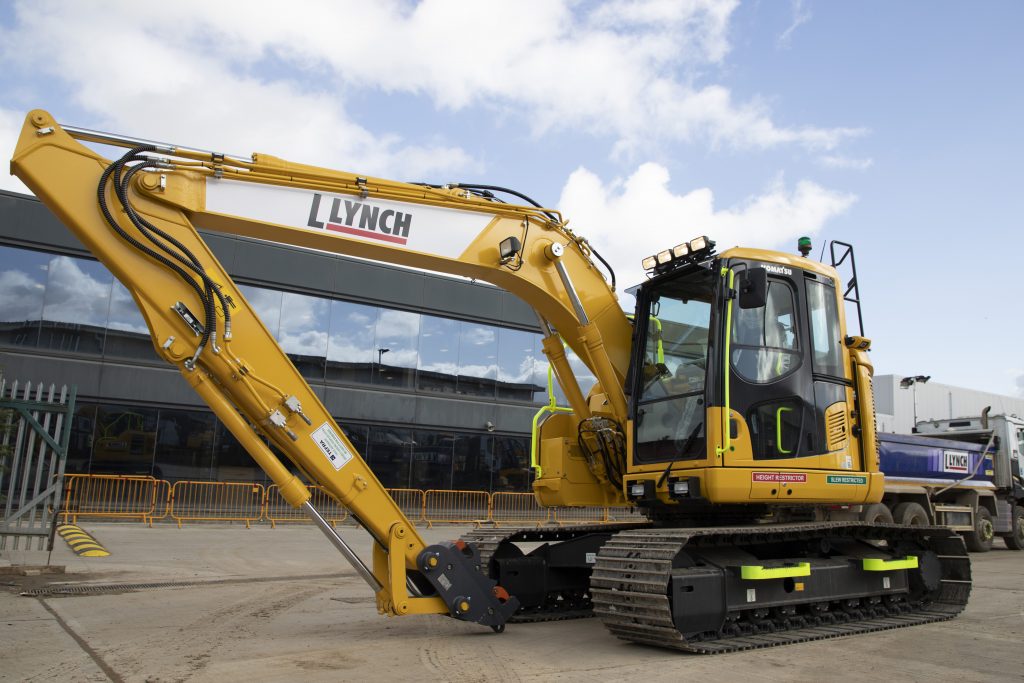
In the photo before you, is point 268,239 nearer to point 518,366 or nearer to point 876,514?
point 876,514

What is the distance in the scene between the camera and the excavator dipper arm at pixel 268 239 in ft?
19.2

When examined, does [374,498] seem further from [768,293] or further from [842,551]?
[842,551]

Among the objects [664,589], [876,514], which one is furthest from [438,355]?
[664,589]

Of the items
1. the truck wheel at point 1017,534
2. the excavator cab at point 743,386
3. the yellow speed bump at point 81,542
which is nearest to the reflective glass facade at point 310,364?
the yellow speed bump at point 81,542

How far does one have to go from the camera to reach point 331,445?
247 inches

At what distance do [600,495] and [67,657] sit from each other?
4647mm

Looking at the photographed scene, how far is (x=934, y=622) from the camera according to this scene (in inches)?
314

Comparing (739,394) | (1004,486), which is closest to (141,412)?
(739,394)

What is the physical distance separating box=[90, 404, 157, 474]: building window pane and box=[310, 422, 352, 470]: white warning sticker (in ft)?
48.6

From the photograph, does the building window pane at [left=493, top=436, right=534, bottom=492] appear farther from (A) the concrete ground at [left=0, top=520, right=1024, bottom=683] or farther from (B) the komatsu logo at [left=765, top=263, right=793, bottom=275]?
(B) the komatsu logo at [left=765, top=263, right=793, bottom=275]

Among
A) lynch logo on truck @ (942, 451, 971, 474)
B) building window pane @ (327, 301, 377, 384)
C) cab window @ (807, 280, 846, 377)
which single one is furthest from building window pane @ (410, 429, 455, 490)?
cab window @ (807, 280, 846, 377)

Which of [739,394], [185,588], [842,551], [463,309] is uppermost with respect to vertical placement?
[463,309]

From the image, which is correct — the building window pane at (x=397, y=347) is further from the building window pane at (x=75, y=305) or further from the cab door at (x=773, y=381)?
the cab door at (x=773, y=381)

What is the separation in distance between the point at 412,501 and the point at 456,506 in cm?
134
